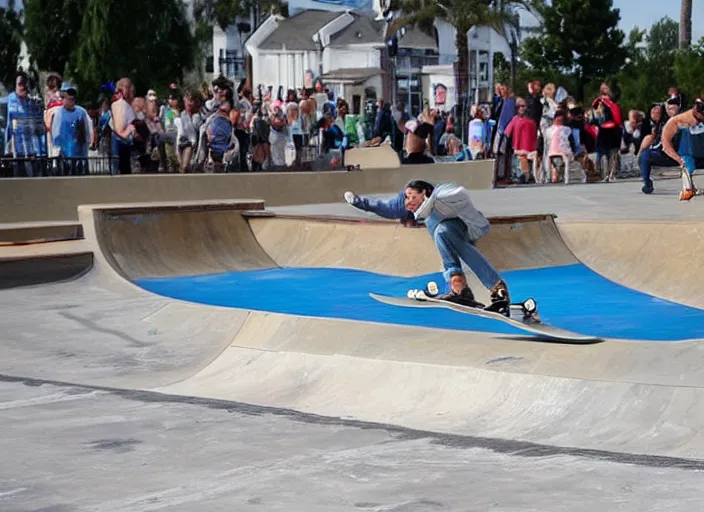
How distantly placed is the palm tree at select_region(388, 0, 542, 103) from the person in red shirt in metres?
22.8

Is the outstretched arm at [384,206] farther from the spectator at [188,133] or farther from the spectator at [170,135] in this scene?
the spectator at [170,135]

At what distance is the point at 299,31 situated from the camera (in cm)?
6706

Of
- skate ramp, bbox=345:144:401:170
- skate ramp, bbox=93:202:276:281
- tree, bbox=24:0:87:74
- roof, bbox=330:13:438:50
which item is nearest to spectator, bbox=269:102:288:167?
skate ramp, bbox=345:144:401:170

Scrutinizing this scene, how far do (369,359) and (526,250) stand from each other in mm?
7204

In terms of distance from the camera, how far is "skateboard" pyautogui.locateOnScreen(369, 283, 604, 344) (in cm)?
826

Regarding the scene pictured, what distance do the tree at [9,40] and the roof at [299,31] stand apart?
1148 inches

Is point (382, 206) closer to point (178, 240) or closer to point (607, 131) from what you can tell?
point (178, 240)

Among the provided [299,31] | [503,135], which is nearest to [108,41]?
[503,135]

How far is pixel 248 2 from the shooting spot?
226ft

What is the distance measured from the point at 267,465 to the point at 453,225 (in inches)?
154

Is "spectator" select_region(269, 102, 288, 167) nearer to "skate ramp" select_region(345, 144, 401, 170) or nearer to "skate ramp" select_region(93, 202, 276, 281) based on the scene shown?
"skate ramp" select_region(345, 144, 401, 170)

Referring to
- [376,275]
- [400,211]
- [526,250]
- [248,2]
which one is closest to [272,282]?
[376,275]

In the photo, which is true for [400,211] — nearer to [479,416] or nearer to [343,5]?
[479,416]

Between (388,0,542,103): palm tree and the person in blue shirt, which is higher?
(388,0,542,103): palm tree
